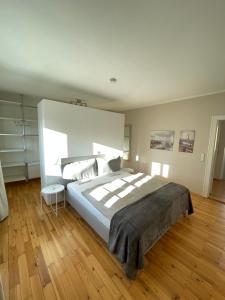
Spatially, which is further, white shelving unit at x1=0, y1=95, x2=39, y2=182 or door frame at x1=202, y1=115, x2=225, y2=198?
white shelving unit at x1=0, y1=95, x2=39, y2=182

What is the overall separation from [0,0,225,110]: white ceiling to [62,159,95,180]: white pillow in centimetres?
177

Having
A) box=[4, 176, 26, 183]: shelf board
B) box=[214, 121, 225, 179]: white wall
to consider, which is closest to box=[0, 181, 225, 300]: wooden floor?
box=[4, 176, 26, 183]: shelf board

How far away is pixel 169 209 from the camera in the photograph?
205cm

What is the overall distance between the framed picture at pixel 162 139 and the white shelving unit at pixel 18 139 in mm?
3878

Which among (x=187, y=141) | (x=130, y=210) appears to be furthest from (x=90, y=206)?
(x=187, y=141)

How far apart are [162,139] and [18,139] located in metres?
4.48

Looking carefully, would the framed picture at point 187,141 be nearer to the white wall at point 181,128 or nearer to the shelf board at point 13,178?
the white wall at point 181,128

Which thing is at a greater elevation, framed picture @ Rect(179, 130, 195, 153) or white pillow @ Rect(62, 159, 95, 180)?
framed picture @ Rect(179, 130, 195, 153)

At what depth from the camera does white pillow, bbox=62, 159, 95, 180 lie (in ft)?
9.59

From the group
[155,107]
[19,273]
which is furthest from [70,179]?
[155,107]

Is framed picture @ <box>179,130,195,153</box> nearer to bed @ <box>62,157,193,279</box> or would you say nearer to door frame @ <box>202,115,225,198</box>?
door frame @ <box>202,115,225,198</box>

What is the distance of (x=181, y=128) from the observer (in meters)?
3.80

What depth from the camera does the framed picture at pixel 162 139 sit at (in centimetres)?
406

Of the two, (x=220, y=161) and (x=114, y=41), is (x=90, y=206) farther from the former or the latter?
(x=220, y=161)
